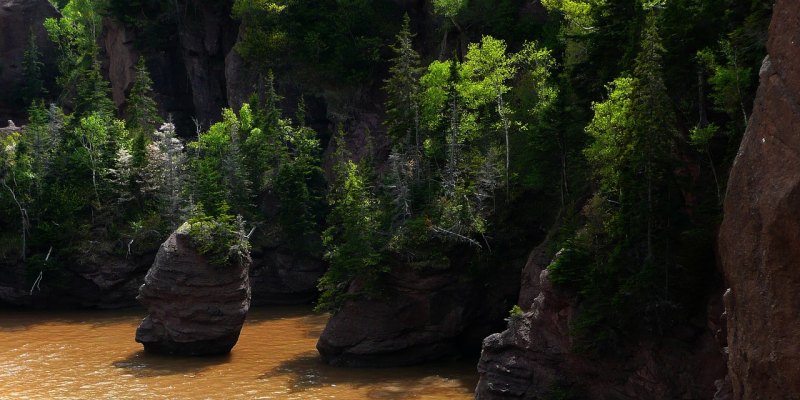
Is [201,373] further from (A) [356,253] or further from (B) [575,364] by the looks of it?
(B) [575,364]

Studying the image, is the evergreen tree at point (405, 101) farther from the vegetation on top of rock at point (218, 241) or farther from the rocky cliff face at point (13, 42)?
the rocky cliff face at point (13, 42)

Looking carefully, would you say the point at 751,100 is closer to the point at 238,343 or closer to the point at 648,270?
the point at 648,270

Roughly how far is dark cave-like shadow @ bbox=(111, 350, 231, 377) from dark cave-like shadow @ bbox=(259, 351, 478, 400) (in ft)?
9.65

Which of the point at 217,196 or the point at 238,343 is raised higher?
the point at 217,196

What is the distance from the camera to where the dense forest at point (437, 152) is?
2634cm

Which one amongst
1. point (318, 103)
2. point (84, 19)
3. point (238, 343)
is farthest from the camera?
point (84, 19)

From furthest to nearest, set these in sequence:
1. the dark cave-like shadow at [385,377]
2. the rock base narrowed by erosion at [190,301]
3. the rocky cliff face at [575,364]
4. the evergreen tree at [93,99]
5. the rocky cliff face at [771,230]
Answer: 1. the evergreen tree at [93,99]
2. the rock base narrowed by erosion at [190,301]
3. the dark cave-like shadow at [385,377]
4. the rocky cliff face at [575,364]
5. the rocky cliff face at [771,230]

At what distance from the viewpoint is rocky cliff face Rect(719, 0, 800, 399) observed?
49.2ft

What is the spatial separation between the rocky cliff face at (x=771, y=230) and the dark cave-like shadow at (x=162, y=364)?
2694cm

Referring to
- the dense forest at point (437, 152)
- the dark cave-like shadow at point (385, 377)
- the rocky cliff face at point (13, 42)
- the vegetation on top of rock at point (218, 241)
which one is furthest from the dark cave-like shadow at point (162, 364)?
the rocky cliff face at point (13, 42)

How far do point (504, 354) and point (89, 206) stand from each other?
124 ft

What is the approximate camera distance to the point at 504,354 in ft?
97.8

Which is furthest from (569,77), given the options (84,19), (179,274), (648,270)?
(84,19)

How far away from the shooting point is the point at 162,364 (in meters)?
39.4
